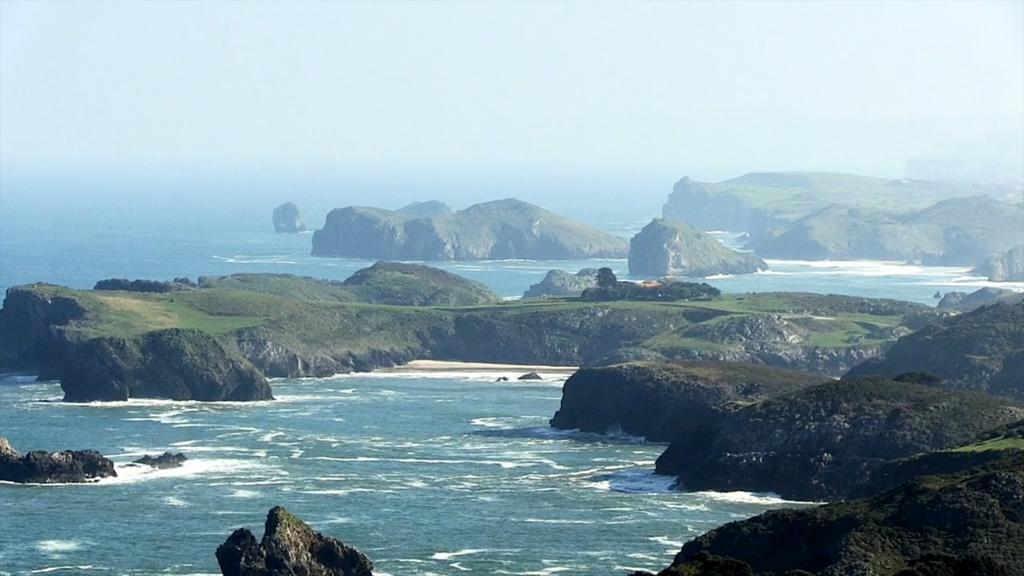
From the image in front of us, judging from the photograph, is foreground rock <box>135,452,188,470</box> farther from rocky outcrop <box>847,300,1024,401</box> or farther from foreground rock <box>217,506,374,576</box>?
rocky outcrop <box>847,300,1024,401</box>

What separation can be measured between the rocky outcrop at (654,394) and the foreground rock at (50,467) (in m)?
34.0

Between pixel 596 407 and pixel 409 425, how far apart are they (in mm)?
11956

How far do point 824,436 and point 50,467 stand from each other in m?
40.5

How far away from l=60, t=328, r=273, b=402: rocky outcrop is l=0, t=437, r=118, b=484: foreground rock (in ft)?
115

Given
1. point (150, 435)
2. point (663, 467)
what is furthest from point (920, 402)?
point (150, 435)

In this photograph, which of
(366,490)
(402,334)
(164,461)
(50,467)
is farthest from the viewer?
(402,334)

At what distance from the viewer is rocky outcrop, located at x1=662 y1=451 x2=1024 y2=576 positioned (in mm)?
93188

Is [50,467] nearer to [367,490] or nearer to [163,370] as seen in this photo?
[367,490]

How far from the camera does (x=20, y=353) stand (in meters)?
181

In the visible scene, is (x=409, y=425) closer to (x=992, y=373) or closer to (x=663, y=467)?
(x=663, y=467)

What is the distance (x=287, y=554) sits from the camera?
3755 inches

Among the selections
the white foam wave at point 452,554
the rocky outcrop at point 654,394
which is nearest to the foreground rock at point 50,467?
the white foam wave at point 452,554

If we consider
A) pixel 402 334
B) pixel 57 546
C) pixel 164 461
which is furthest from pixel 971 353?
pixel 57 546

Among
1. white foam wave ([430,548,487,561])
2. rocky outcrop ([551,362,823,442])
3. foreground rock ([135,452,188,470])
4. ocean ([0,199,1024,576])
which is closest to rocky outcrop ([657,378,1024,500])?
ocean ([0,199,1024,576])
